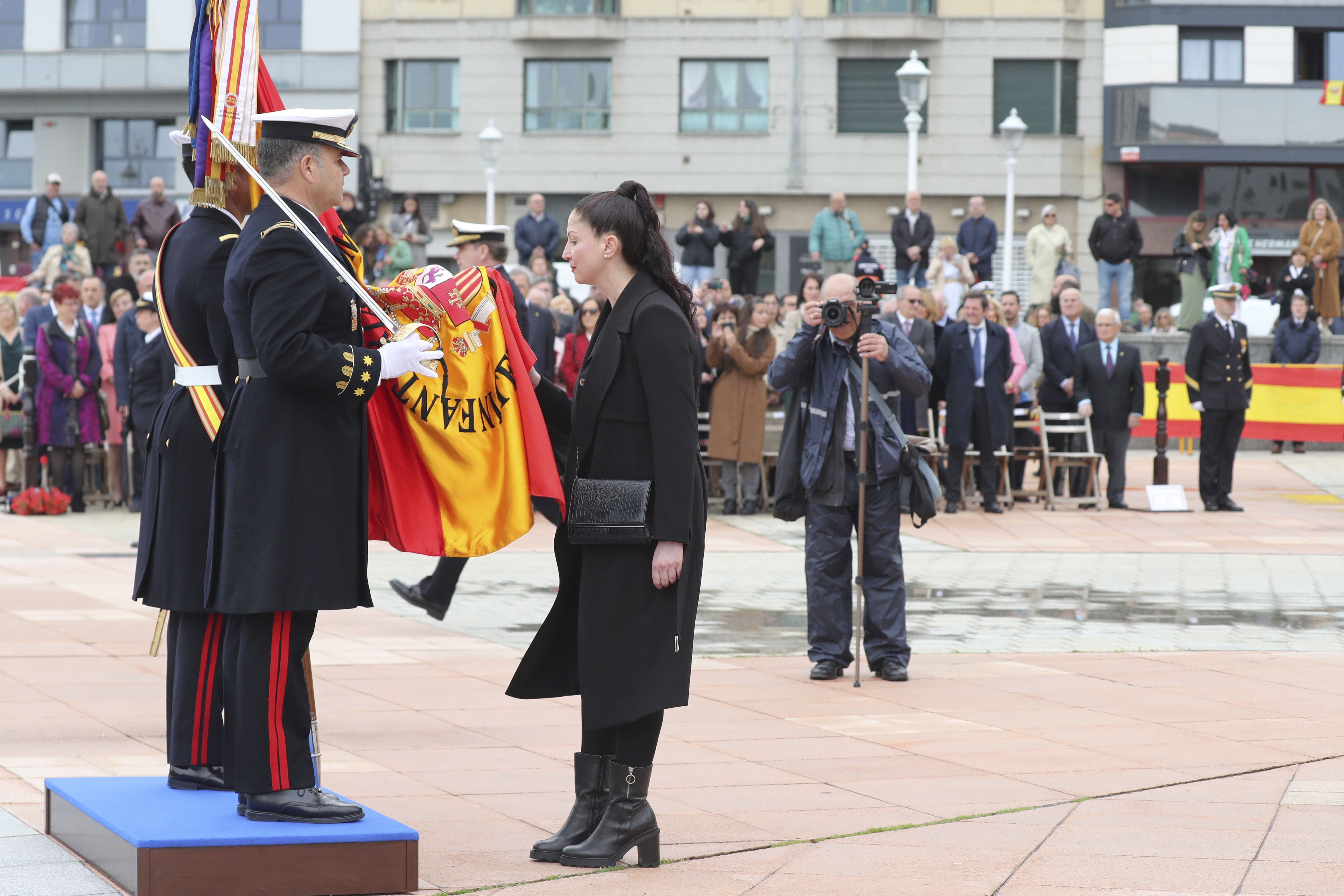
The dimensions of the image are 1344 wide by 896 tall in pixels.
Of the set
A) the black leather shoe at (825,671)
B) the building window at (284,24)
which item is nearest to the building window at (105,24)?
the building window at (284,24)

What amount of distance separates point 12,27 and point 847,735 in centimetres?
4082

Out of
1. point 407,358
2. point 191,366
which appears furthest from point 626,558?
point 191,366

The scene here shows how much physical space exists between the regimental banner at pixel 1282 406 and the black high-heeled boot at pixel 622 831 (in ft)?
61.9

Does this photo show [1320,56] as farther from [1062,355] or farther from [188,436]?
[188,436]

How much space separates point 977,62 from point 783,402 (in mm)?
23744

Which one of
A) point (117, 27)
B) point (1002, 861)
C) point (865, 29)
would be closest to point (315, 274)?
point (1002, 861)

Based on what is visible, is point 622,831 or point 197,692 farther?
point 197,692

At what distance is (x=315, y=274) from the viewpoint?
4.62 metres

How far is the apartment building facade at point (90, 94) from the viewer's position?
136ft

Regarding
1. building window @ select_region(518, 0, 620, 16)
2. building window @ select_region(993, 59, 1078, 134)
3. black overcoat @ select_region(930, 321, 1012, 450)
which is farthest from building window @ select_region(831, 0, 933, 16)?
black overcoat @ select_region(930, 321, 1012, 450)

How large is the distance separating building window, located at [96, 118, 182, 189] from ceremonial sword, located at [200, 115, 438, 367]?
38931 mm

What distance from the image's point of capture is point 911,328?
15719 mm

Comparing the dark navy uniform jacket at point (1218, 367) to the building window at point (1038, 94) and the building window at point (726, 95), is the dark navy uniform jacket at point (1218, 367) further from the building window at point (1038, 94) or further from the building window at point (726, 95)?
the building window at point (726, 95)

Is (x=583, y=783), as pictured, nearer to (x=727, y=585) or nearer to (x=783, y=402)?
(x=727, y=585)
